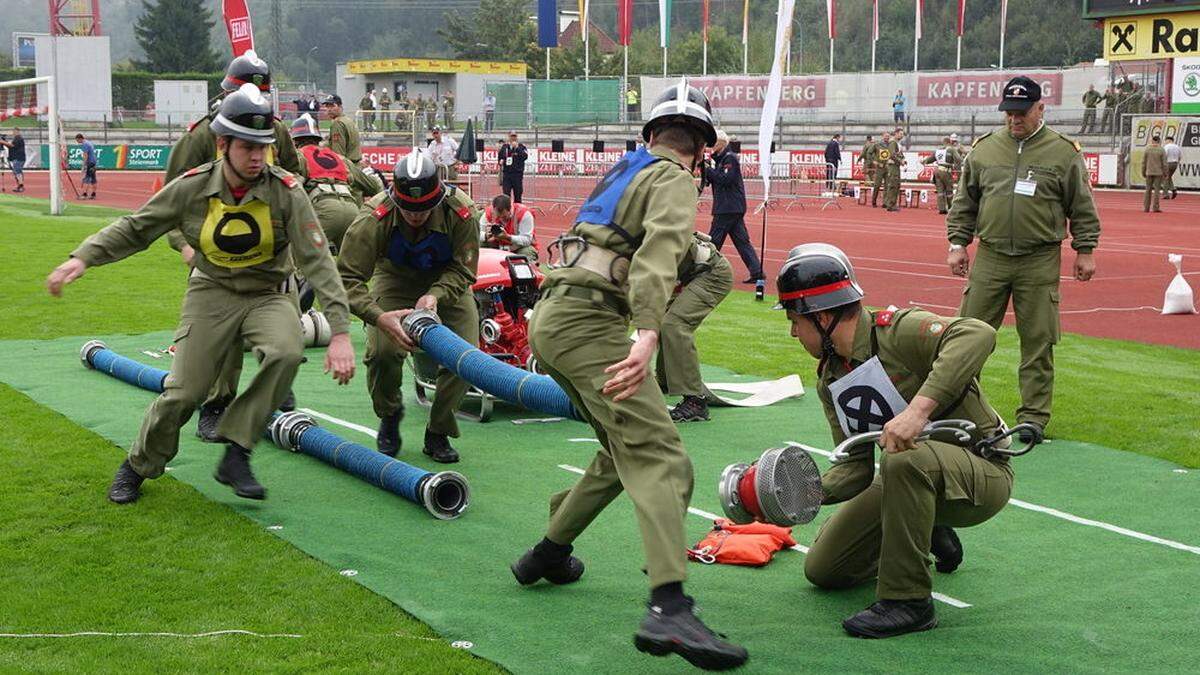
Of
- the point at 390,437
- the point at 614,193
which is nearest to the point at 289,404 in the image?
the point at 390,437

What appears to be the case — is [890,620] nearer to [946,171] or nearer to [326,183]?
[326,183]

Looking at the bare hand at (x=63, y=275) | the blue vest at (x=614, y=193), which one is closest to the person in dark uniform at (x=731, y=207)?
the bare hand at (x=63, y=275)

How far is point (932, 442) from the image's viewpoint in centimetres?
539

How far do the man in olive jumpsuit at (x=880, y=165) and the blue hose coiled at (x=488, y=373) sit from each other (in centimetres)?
2976

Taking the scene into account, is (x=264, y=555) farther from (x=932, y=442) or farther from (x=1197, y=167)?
(x=1197, y=167)

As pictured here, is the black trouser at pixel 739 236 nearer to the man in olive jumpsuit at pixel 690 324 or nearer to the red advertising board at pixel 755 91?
the man in olive jumpsuit at pixel 690 324

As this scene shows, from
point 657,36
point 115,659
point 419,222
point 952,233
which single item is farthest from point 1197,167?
point 657,36

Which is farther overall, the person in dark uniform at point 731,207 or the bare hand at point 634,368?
the person in dark uniform at point 731,207

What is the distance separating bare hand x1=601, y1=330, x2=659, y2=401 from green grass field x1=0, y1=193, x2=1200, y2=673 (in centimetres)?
104

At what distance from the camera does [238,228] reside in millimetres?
7164

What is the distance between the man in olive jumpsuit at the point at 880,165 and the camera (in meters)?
36.4

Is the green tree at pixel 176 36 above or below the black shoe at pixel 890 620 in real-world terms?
above

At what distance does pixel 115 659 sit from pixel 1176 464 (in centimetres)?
624

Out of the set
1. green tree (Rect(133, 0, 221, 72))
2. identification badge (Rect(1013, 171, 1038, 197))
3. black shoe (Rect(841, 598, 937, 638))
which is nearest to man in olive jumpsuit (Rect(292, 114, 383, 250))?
identification badge (Rect(1013, 171, 1038, 197))
